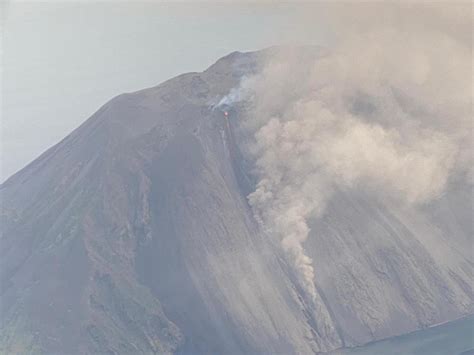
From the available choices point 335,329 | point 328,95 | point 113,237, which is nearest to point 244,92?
point 328,95

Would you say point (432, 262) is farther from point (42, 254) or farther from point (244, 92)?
point (42, 254)

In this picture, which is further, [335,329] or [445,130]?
[445,130]

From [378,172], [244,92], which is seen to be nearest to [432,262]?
[378,172]

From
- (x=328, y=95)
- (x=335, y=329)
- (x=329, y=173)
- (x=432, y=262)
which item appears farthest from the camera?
(x=328, y=95)

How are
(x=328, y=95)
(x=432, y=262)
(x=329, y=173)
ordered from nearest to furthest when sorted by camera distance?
(x=432, y=262)
(x=329, y=173)
(x=328, y=95)

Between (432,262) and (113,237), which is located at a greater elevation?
(113,237)

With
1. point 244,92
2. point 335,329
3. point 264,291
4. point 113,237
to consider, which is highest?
point 244,92

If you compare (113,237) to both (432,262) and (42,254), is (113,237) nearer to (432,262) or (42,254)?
(42,254)
